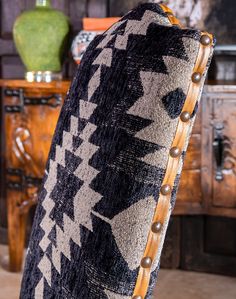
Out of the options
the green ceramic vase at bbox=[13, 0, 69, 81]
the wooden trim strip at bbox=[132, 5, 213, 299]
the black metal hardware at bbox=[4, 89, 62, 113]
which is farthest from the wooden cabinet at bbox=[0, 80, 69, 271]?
the wooden trim strip at bbox=[132, 5, 213, 299]

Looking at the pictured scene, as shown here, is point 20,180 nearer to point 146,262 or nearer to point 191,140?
point 191,140

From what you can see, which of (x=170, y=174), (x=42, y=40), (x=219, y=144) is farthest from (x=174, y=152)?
(x=42, y=40)

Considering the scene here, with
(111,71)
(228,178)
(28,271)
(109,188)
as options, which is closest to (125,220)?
(109,188)

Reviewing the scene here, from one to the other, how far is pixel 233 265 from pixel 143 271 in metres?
2.47

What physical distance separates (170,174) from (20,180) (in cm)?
226

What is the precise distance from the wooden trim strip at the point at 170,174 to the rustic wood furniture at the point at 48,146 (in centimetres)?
183

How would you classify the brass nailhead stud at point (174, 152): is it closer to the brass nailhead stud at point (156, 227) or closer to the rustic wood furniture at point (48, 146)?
the brass nailhead stud at point (156, 227)

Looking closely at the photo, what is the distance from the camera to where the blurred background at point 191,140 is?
241 cm

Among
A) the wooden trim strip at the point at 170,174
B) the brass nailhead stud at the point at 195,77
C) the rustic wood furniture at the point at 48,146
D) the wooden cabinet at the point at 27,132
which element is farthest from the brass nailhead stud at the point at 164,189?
the wooden cabinet at the point at 27,132

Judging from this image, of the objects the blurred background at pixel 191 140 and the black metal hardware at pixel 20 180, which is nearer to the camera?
the blurred background at pixel 191 140

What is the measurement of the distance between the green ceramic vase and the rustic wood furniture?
0.46 ft

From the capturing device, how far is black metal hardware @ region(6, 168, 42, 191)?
272 centimetres

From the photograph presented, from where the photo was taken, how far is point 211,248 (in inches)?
117

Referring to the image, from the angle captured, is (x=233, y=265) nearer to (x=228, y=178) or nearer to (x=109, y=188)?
(x=228, y=178)
